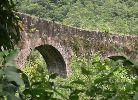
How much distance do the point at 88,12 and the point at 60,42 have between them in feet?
44.9

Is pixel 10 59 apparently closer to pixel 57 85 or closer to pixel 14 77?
pixel 14 77

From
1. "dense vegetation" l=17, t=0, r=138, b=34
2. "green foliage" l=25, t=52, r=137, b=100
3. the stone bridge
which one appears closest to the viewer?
"green foliage" l=25, t=52, r=137, b=100

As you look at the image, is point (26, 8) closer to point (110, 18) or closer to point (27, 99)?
point (110, 18)

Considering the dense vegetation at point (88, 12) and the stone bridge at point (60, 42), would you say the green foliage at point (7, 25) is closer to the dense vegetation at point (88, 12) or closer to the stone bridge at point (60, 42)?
the stone bridge at point (60, 42)

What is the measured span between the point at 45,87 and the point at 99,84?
0.18 meters

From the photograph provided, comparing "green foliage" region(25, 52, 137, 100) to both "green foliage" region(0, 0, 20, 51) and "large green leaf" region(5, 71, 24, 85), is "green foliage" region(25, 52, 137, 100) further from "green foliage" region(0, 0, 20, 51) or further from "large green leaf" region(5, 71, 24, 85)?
"green foliage" region(0, 0, 20, 51)

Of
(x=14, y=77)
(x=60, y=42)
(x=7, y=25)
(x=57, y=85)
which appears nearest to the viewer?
(x=14, y=77)

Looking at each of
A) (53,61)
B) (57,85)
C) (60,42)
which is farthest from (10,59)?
(53,61)

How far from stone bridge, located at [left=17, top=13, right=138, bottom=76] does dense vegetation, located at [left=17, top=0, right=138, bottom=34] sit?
9.86 meters

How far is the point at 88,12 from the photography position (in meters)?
26.1

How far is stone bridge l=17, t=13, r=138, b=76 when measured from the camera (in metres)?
11.2

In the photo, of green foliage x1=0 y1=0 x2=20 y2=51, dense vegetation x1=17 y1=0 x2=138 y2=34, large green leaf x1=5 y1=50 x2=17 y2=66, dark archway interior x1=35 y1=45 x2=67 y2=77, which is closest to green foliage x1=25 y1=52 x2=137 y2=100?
large green leaf x1=5 y1=50 x2=17 y2=66

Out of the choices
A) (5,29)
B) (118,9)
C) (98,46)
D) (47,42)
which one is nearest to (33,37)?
(47,42)

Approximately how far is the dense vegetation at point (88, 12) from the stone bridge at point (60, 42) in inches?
388
